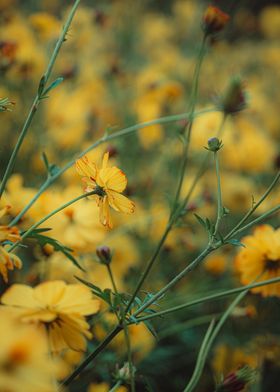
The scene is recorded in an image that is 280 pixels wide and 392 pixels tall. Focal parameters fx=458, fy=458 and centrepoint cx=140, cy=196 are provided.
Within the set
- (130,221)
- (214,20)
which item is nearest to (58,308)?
(214,20)

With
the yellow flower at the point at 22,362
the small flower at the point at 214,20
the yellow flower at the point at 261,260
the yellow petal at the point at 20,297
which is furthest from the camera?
→ the small flower at the point at 214,20

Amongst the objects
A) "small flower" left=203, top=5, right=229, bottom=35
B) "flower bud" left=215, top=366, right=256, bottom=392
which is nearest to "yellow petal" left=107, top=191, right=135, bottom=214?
"flower bud" left=215, top=366, right=256, bottom=392

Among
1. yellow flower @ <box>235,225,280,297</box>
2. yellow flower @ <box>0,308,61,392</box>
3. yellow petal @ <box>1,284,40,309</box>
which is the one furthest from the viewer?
yellow flower @ <box>235,225,280,297</box>

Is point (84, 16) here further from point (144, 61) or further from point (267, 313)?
point (267, 313)

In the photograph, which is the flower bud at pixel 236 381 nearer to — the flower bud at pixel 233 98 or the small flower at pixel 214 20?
the flower bud at pixel 233 98

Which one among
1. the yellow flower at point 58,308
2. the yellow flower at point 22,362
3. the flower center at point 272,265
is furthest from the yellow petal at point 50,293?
the flower center at point 272,265

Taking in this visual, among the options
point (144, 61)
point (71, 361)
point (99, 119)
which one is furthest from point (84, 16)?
point (71, 361)

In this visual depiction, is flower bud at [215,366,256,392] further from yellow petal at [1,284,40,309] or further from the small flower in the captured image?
the small flower
